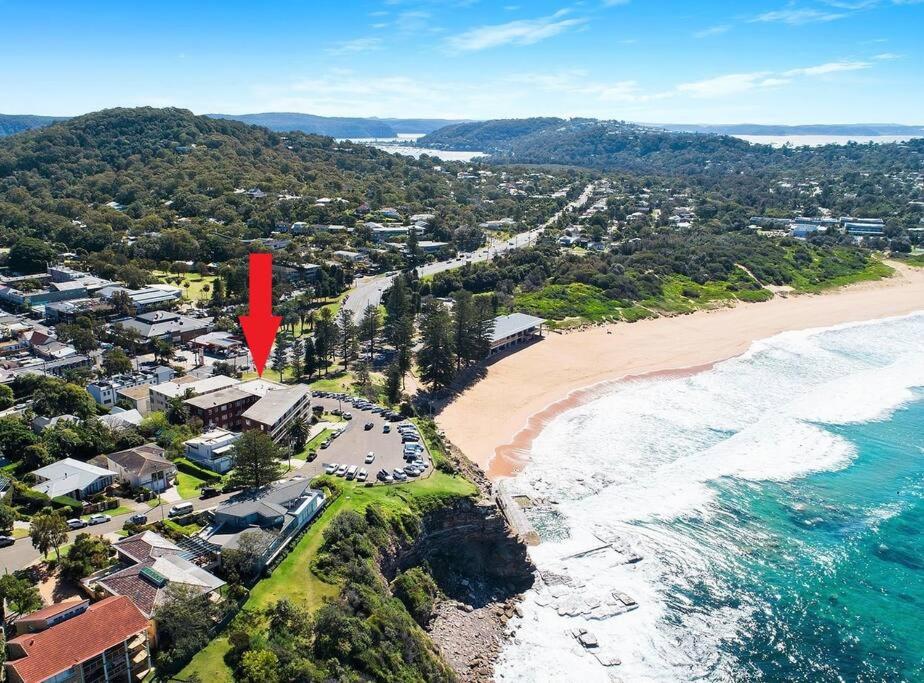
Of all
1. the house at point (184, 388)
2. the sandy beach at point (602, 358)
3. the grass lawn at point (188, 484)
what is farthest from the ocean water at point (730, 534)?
the house at point (184, 388)

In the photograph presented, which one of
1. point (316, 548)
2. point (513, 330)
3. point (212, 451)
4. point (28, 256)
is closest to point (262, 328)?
point (212, 451)

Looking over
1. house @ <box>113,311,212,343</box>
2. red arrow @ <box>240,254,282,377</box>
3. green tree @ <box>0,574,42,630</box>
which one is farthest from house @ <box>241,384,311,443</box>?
house @ <box>113,311,212,343</box>

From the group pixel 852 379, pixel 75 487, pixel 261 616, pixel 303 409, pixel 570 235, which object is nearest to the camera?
pixel 261 616

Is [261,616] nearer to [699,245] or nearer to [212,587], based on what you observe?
[212,587]

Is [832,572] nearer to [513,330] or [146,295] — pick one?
[513,330]

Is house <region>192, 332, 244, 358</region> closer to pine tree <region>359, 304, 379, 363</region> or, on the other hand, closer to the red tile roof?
pine tree <region>359, 304, 379, 363</region>

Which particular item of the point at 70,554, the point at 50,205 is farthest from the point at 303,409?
the point at 50,205
